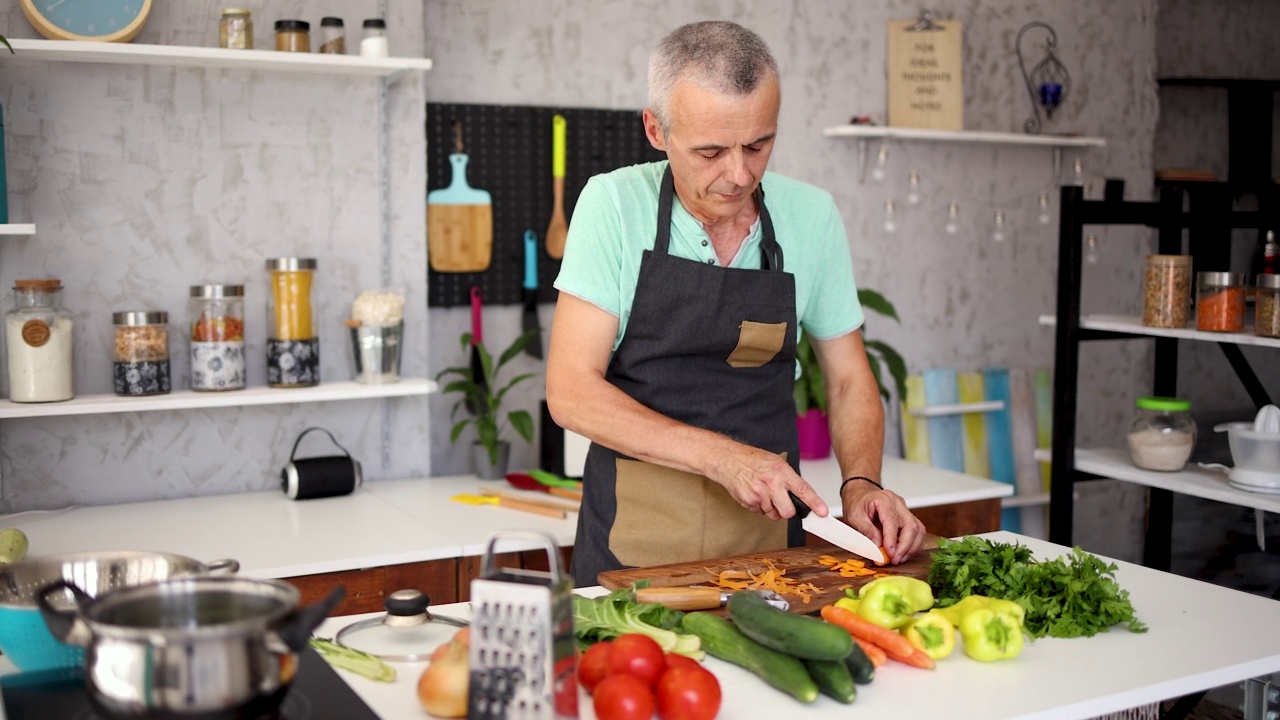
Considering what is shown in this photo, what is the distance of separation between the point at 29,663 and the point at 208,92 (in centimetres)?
201

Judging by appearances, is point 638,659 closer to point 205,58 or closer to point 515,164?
point 205,58

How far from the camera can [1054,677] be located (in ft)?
5.10

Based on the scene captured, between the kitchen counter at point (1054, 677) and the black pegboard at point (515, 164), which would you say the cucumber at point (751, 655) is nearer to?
the kitchen counter at point (1054, 677)

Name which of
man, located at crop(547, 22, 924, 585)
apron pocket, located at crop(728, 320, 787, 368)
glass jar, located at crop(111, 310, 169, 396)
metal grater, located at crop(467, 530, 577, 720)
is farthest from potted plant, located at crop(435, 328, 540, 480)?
metal grater, located at crop(467, 530, 577, 720)

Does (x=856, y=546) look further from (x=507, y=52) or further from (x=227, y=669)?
(x=507, y=52)

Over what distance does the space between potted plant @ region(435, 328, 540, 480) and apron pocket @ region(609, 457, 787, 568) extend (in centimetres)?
119

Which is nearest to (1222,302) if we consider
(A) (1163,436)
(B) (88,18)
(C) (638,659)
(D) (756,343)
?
(A) (1163,436)

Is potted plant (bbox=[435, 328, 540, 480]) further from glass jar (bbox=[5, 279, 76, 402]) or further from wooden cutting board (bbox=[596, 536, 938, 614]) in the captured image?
wooden cutting board (bbox=[596, 536, 938, 614])

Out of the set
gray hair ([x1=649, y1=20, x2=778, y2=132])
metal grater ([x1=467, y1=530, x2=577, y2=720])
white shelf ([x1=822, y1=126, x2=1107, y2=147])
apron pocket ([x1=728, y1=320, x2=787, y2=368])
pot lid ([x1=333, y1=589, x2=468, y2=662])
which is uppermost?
white shelf ([x1=822, y1=126, x2=1107, y2=147])

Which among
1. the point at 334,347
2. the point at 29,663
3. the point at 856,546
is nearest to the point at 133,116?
the point at 334,347

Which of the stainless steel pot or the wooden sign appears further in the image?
the wooden sign

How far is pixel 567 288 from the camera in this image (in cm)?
210

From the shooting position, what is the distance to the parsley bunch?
1714 millimetres

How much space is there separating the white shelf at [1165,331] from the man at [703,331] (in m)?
1.17
